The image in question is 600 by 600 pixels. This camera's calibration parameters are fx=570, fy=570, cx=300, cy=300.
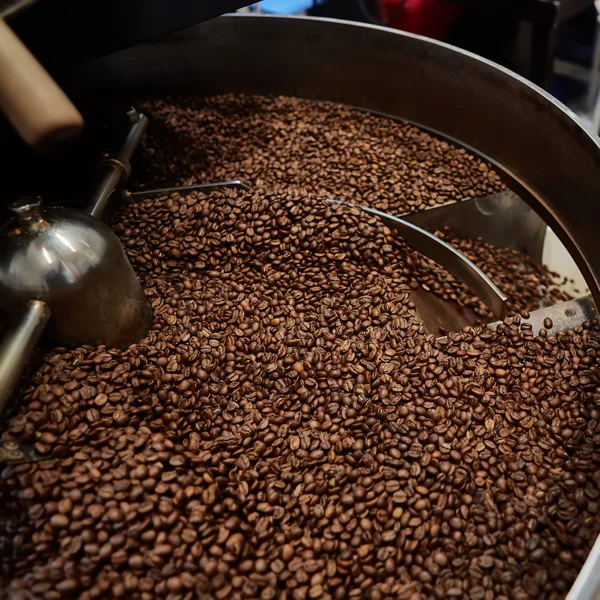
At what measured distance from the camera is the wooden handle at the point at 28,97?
3.21ft

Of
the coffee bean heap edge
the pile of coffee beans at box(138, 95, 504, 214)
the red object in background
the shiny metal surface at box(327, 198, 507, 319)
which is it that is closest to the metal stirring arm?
the coffee bean heap edge

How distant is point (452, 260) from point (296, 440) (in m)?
0.74

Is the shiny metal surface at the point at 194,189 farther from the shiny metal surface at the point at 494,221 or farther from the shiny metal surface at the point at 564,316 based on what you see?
the shiny metal surface at the point at 564,316

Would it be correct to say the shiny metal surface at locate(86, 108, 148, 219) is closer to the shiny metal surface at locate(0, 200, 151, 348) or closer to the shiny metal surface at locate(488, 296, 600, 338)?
the shiny metal surface at locate(0, 200, 151, 348)

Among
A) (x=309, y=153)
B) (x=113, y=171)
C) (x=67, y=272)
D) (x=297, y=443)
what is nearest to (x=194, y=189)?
(x=113, y=171)

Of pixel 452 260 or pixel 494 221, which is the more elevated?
pixel 452 260

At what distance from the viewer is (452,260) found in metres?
1.65

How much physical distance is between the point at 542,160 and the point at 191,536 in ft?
4.71

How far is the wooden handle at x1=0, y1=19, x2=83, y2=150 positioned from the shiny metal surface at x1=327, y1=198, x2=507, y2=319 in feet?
2.85

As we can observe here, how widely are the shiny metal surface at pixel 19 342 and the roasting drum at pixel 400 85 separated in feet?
3.18

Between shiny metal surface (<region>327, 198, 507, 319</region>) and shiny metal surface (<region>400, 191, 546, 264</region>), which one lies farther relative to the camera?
shiny metal surface (<region>400, 191, 546, 264</region>)

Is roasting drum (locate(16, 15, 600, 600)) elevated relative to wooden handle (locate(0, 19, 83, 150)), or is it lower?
lower

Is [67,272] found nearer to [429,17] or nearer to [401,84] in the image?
[401,84]

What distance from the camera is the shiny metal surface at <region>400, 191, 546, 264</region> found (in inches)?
76.0
